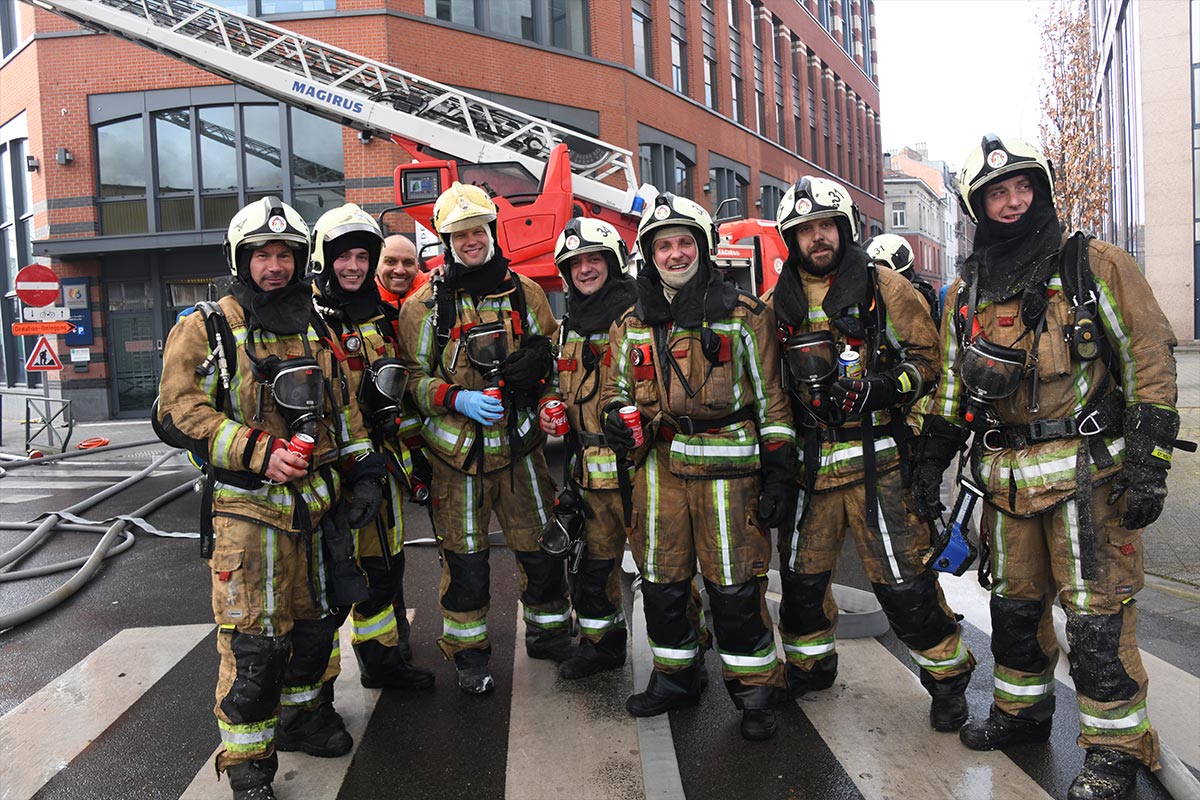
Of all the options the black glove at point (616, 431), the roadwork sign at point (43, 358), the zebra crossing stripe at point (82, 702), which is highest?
the roadwork sign at point (43, 358)

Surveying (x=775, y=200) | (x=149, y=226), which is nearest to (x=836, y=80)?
(x=775, y=200)

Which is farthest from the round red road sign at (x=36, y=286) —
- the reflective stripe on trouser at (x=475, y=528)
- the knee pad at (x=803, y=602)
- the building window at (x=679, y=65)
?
the building window at (x=679, y=65)

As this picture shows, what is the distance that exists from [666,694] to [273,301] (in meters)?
2.28

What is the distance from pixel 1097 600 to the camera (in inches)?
115

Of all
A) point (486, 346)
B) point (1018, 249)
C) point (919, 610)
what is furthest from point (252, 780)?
point (1018, 249)

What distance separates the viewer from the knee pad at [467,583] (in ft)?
13.0

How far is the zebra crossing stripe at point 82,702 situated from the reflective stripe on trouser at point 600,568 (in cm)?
167

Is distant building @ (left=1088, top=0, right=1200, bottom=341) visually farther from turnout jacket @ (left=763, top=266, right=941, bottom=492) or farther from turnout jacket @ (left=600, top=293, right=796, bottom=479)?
turnout jacket @ (left=600, top=293, right=796, bottom=479)

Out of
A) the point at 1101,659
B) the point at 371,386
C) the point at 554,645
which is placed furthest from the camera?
the point at 554,645

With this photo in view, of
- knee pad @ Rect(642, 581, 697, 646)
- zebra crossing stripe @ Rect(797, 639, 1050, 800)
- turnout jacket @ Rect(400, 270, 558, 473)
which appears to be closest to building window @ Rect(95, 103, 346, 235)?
turnout jacket @ Rect(400, 270, 558, 473)

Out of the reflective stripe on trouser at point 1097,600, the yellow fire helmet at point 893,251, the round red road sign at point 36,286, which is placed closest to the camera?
the reflective stripe on trouser at point 1097,600

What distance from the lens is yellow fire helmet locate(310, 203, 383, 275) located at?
3.90m

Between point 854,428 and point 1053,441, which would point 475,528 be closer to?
point 854,428

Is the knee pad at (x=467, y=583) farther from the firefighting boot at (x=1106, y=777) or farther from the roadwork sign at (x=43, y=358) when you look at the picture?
the roadwork sign at (x=43, y=358)
